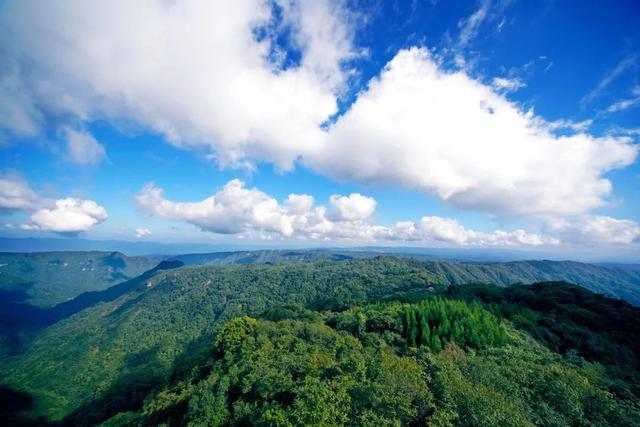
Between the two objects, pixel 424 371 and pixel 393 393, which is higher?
pixel 393 393

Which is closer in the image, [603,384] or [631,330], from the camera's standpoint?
[603,384]

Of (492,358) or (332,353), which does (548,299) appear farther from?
(332,353)

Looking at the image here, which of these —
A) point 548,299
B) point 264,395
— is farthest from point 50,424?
point 548,299

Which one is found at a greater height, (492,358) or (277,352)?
(492,358)

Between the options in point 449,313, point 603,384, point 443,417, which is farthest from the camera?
point 449,313

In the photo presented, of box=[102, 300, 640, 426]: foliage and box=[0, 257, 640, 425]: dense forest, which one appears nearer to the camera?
box=[102, 300, 640, 426]: foliage

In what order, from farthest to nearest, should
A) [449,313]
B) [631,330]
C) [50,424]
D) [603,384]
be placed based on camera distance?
[50,424], [631,330], [449,313], [603,384]

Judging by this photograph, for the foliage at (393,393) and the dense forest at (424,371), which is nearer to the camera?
the foliage at (393,393)

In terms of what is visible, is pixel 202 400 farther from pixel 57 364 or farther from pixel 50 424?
pixel 57 364

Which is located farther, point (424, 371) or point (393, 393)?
point (424, 371)

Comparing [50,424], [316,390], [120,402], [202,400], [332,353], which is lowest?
[50,424]
